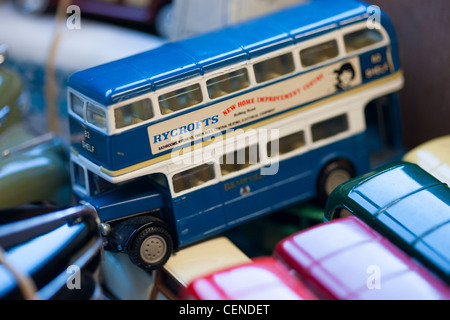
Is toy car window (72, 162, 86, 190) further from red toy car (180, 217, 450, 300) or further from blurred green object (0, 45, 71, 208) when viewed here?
red toy car (180, 217, 450, 300)

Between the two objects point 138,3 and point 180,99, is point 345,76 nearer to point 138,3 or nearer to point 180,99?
point 180,99

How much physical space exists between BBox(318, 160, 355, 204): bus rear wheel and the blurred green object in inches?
62.2

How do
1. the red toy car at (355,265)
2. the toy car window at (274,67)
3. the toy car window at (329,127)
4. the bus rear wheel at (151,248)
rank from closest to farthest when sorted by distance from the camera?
the red toy car at (355,265) < the bus rear wheel at (151,248) < the toy car window at (274,67) < the toy car window at (329,127)

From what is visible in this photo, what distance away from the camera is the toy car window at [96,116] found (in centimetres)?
287

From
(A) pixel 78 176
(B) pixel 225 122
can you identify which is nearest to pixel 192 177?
(B) pixel 225 122

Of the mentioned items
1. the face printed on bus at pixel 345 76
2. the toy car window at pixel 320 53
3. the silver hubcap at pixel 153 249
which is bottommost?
the silver hubcap at pixel 153 249

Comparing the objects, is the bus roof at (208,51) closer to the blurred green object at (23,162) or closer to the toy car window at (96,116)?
the toy car window at (96,116)

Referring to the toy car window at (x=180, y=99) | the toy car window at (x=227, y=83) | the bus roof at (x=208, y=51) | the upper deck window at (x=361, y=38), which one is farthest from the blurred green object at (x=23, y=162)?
the upper deck window at (x=361, y=38)

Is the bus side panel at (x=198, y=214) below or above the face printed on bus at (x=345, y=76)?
below

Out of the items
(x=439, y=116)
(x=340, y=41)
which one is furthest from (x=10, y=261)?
(x=439, y=116)

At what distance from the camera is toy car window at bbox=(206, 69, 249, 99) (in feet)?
9.84

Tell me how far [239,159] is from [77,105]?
906 mm

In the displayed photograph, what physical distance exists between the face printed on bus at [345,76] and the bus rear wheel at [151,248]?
4.21 feet

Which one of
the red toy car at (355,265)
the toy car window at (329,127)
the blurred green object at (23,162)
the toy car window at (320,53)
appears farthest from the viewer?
the blurred green object at (23,162)
